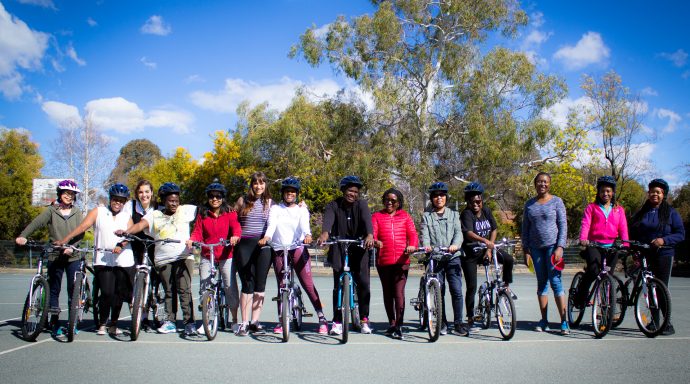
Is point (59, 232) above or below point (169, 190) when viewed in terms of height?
below

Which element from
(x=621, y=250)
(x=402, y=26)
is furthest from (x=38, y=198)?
(x=621, y=250)

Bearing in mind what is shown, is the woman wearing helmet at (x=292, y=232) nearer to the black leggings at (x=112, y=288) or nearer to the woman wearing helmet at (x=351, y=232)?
the woman wearing helmet at (x=351, y=232)

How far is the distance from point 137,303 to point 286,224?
2.16 metres

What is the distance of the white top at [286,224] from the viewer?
7.68 metres

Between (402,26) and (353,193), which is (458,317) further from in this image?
(402,26)

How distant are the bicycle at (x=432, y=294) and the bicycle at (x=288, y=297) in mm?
1642

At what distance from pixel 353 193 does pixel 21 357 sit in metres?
4.46

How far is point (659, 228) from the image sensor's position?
7.87m

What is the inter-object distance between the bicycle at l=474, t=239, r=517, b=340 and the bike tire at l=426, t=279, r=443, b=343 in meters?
0.69

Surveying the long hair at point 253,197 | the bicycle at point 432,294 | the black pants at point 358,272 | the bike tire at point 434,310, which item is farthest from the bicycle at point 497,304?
the long hair at point 253,197

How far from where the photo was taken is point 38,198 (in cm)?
3731

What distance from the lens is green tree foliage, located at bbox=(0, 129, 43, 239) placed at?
35875 millimetres

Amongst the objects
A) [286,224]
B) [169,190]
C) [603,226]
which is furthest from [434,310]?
[169,190]

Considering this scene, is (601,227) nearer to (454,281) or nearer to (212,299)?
(454,281)
